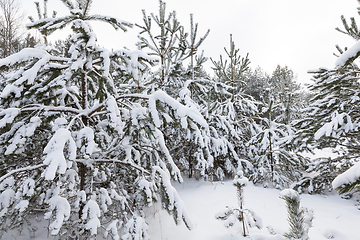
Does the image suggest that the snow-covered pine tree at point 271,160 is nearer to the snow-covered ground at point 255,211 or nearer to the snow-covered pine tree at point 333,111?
the snow-covered pine tree at point 333,111

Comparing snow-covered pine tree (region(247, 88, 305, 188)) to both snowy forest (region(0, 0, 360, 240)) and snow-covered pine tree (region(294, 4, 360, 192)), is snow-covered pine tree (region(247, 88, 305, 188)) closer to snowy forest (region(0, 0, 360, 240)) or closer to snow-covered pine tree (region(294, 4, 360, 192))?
snowy forest (region(0, 0, 360, 240))

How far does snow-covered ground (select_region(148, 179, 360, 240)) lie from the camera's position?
285 centimetres

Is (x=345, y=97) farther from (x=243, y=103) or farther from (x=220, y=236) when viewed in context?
(x=220, y=236)

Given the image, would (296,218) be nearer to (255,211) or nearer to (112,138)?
(255,211)

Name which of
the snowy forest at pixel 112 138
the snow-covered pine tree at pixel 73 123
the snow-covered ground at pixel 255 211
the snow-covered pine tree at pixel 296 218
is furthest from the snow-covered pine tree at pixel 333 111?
the snow-covered pine tree at pixel 73 123

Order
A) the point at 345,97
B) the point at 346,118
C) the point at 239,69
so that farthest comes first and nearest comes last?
the point at 239,69
the point at 345,97
the point at 346,118

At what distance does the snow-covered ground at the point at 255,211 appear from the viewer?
9.34 feet

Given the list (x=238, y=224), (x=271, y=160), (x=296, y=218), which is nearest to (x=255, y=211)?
(x=238, y=224)

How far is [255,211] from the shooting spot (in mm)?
3586

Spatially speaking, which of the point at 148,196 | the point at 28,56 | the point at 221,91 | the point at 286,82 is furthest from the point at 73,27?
the point at 286,82

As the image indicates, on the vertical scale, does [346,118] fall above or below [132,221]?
above

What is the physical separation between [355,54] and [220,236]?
107 inches

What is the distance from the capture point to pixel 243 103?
7.53 meters

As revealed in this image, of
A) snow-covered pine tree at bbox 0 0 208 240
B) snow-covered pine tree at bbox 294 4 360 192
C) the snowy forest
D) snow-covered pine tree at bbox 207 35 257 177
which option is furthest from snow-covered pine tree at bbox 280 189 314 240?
snow-covered pine tree at bbox 207 35 257 177
